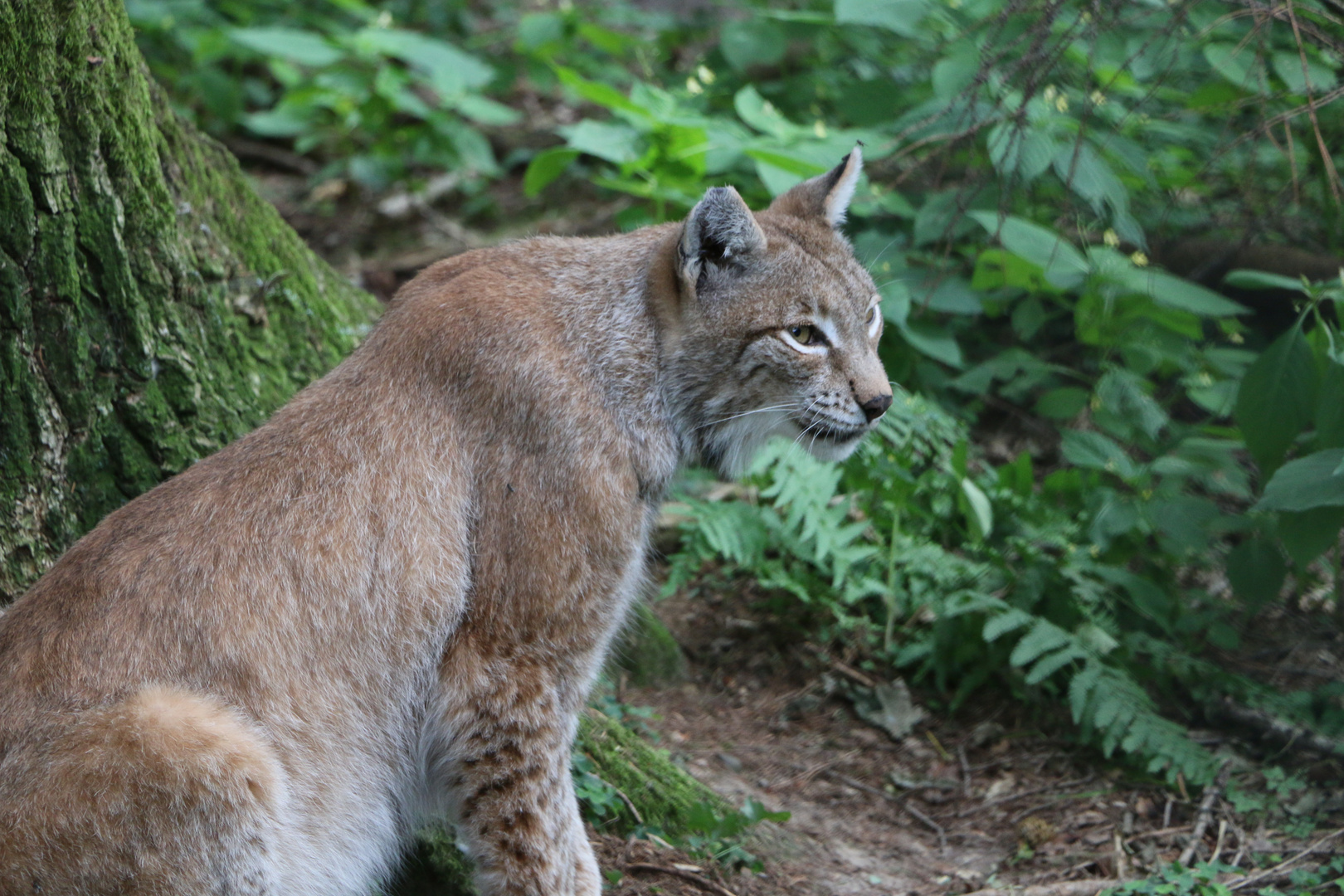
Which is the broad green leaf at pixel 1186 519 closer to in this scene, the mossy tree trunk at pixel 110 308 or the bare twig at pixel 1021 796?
the bare twig at pixel 1021 796

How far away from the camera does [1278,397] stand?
4512mm

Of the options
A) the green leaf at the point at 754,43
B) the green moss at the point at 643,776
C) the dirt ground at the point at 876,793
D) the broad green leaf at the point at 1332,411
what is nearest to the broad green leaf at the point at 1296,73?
the broad green leaf at the point at 1332,411

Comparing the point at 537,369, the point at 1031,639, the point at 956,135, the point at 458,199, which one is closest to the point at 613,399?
the point at 537,369

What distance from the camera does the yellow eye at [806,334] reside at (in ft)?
12.6

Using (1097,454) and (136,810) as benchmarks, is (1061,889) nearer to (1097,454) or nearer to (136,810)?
(1097,454)

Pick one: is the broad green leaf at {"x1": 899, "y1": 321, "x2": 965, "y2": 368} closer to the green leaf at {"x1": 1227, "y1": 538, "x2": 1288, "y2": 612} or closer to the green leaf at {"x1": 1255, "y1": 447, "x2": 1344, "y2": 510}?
the green leaf at {"x1": 1227, "y1": 538, "x2": 1288, "y2": 612}

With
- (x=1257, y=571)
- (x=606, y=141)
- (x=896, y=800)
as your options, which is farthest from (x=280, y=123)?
(x=1257, y=571)

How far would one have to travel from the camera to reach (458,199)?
9.51m

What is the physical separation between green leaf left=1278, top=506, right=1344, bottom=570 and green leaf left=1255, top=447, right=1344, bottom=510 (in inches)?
7.1

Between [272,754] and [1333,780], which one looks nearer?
[272,754]

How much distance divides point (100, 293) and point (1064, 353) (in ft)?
17.0

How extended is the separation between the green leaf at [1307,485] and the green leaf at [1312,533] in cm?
18

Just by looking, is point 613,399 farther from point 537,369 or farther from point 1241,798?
point 1241,798

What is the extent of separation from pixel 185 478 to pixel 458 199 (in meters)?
6.58
